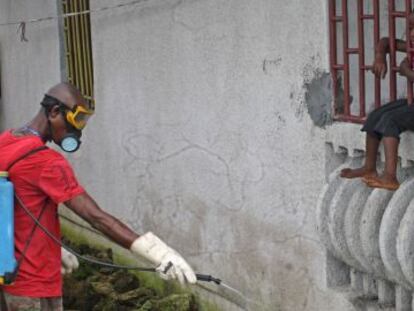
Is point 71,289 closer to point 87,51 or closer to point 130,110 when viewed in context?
point 130,110

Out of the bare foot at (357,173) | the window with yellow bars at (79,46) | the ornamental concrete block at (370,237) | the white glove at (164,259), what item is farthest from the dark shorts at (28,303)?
the window with yellow bars at (79,46)

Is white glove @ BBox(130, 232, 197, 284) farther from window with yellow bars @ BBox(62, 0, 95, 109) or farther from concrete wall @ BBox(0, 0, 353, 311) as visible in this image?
window with yellow bars @ BBox(62, 0, 95, 109)

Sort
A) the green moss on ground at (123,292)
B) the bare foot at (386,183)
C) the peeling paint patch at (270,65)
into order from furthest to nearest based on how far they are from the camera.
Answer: the green moss on ground at (123,292)
the peeling paint patch at (270,65)
the bare foot at (386,183)

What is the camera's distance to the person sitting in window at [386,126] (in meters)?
5.02

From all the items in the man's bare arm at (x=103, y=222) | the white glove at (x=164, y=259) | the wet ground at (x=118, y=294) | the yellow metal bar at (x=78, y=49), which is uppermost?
the yellow metal bar at (x=78, y=49)

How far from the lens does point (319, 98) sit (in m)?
6.20

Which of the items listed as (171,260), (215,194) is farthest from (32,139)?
(215,194)

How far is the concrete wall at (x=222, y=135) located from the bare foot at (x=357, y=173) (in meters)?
0.54

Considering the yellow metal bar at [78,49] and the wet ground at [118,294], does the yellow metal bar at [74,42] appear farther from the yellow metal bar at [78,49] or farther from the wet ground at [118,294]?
the wet ground at [118,294]

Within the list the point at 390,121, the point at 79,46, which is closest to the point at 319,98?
the point at 390,121

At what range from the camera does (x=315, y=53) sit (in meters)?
6.17

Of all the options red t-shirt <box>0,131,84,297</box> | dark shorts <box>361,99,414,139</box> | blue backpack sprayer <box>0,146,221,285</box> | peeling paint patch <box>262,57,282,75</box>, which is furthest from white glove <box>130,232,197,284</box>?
peeling paint patch <box>262,57,282,75</box>

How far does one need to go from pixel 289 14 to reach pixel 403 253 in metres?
1.83

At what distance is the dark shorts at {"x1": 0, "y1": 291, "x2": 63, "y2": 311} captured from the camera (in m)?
5.60
